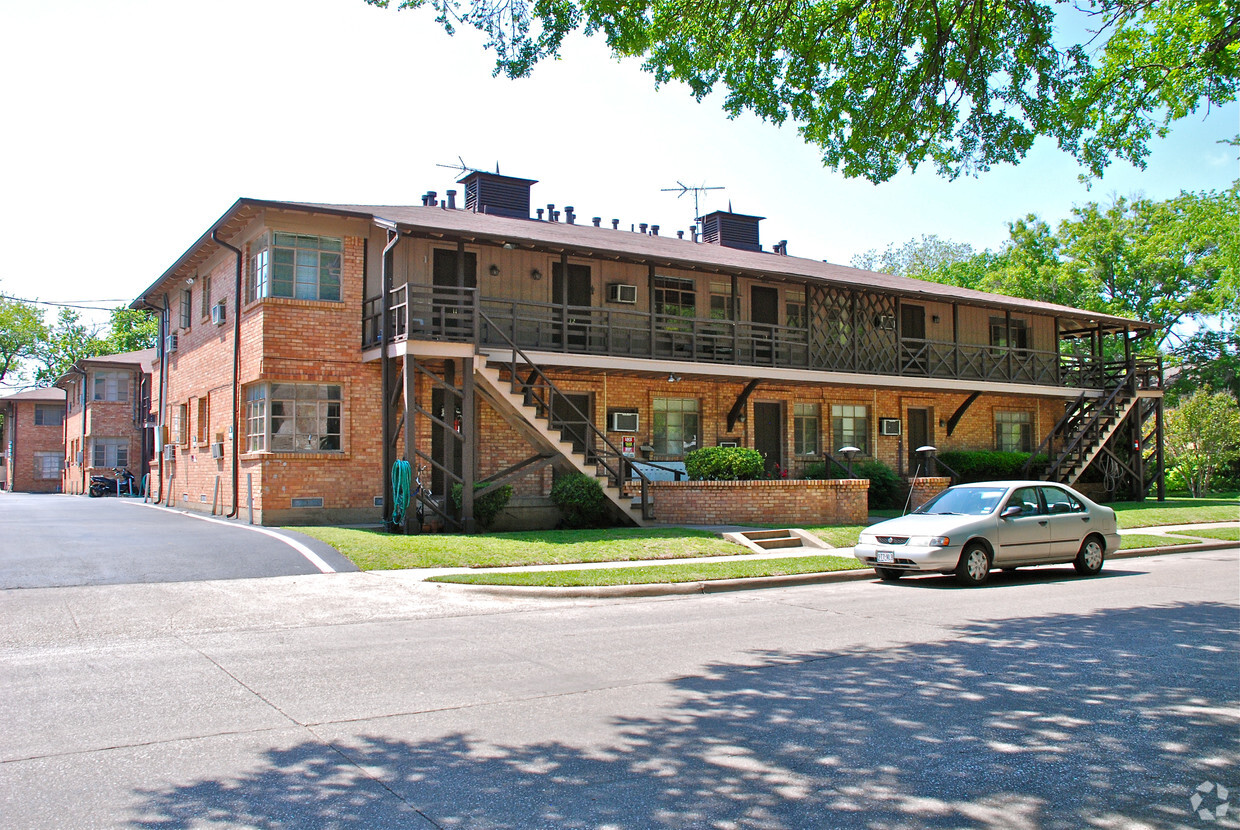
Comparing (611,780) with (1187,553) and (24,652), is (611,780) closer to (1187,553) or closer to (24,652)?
(24,652)

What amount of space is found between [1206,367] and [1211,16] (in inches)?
1562

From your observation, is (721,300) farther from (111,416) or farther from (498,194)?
(111,416)

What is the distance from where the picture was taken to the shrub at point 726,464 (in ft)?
63.7

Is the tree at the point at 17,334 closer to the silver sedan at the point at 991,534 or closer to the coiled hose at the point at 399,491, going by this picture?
the coiled hose at the point at 399,491

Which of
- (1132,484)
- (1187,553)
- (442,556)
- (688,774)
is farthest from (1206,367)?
(688,774)

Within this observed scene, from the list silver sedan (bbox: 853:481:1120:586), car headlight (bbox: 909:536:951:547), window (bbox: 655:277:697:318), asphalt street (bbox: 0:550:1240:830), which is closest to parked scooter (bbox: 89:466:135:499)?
window (bbox: 655:277:697:318)

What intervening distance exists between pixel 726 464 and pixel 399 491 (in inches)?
266

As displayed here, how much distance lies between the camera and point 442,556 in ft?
44.9

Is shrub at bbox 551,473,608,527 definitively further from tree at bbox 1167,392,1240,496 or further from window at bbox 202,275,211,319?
tree at bbox 1167,392,1240,496

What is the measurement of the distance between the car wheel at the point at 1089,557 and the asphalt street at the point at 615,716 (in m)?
3.08

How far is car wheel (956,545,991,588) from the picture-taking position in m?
12.3

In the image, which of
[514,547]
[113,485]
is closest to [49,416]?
[113,485]

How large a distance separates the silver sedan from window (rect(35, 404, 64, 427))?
50116 millimetres

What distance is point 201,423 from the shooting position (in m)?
23.2
